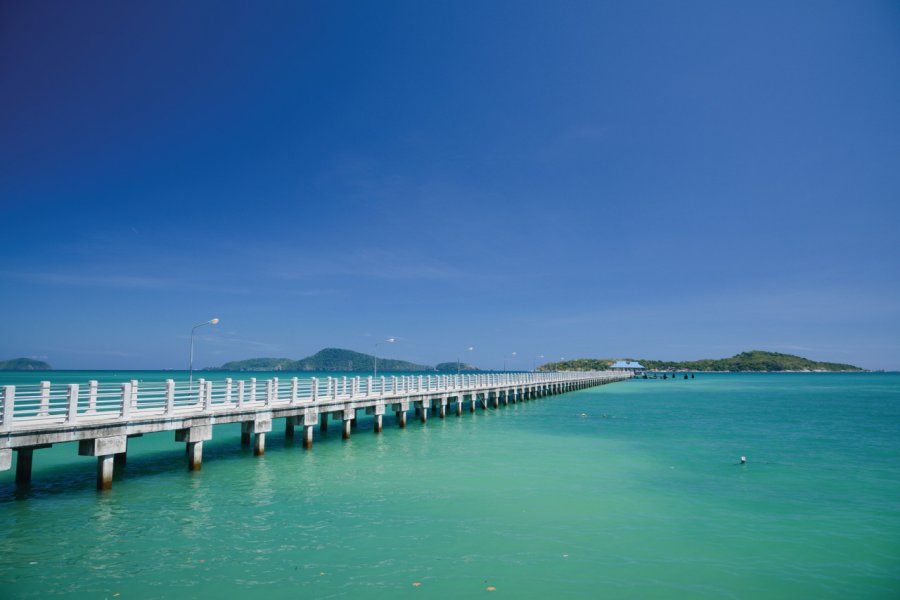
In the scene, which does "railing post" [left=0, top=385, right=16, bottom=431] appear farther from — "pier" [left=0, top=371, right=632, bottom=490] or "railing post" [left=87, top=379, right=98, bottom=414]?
"railing post" [left=87, top=379, right=98, bottom=414]

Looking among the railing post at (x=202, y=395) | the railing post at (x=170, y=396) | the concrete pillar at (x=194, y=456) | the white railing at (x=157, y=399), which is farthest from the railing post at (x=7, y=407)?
the railing post at (x=202, y=395)

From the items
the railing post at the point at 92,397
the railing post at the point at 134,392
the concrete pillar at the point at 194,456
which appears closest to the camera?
the railing post at the point at 92,397

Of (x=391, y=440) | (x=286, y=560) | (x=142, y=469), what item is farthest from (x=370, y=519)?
(x=391, y=440)

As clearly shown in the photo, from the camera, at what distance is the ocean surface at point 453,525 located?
12.1m

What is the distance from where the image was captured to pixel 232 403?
26.3 m

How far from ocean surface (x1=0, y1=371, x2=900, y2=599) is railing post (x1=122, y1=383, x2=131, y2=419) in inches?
97.9

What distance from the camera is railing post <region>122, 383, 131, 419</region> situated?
1878 cm

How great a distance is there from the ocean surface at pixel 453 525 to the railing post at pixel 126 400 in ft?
8.16

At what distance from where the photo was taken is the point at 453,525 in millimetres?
16000

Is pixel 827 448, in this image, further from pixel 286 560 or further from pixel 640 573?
pixel 286 560

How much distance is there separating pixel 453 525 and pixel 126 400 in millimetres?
11219

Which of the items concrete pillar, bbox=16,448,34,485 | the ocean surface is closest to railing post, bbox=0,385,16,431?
the ocean surface

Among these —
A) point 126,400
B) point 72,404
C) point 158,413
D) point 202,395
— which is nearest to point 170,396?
point 158,413

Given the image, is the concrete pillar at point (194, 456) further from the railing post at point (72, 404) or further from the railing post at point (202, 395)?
the railing post at point (72, 404)
